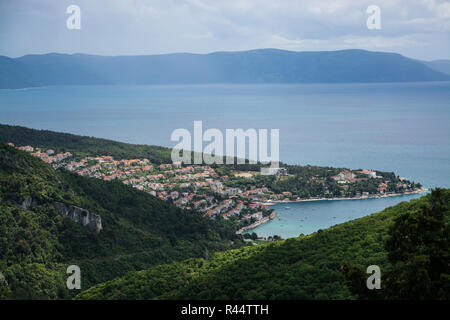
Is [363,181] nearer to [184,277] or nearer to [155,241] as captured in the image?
[155,241]

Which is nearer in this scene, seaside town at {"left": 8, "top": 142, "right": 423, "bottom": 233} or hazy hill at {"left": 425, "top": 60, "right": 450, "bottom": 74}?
seaside town at {"left": 8, "top": 142, "right": 423, "bottom": 233}

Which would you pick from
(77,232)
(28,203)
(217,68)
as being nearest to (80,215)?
(77,232)

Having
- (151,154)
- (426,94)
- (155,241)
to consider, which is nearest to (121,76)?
(426,94)

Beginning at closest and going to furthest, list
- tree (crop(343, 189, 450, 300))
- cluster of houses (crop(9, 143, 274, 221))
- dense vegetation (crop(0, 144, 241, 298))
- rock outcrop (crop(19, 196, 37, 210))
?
tree (crop(343, 189, 450, 300))
dense vegetation (crop(0, 144, 241, 298))
rock outcrop (crop(19, 196, 37, 210))
cluster of houses (crop(9, 143, 274, 221))

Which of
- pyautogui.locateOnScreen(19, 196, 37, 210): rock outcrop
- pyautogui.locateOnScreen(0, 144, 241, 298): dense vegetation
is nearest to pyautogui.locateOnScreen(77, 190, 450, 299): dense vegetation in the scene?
pyautogui.locateOnScreen(0, 144, 241, 298): dense vegetation

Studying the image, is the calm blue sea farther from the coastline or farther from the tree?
the tree

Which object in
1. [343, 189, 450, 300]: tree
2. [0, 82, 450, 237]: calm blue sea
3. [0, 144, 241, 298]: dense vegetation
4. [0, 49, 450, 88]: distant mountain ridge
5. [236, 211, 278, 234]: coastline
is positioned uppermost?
[0, 49, 450, 88]: distant mountain ridge
